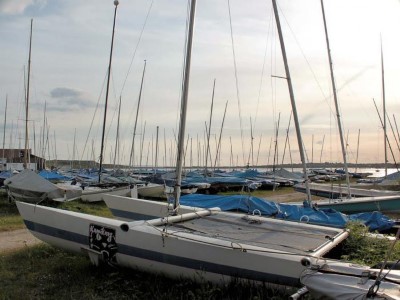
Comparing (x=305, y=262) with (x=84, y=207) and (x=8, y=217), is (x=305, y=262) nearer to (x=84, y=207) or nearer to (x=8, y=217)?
(x=8, y=217)

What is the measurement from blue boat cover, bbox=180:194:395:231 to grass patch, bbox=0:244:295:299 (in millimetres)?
4175

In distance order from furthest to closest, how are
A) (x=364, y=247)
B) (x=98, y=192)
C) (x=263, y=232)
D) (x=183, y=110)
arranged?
1. (x=98, y=192)
2. (x=183, y=110)
3. (x=263, y=232)
4. (x=364, y=247)

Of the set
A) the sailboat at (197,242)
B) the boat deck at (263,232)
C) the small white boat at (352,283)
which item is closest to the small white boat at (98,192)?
the sailboat at (197,242)

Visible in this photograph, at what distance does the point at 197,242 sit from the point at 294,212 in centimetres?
585

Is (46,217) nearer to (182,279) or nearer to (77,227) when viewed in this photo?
(77,227)

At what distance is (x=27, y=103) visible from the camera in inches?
899

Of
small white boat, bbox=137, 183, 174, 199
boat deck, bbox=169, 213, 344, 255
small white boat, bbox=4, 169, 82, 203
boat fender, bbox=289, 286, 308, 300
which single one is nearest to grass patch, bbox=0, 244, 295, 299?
boat deck, bbox=169, 213, 344, 255

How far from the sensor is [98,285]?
692 cm

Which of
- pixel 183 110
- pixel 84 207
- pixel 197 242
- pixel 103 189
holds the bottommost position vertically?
pixel 84 207

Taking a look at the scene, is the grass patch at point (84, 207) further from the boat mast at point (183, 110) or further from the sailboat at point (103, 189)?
the boat mast at point (183, 110)

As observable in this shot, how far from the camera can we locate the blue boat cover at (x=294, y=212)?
10562 mm

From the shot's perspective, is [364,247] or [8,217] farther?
[8,217]

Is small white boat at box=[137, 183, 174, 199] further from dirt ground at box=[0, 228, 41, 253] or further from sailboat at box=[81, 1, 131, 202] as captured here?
dirt ground at box=[0, 228, 41, 253]

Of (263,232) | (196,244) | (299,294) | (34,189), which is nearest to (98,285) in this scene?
(196,244)
